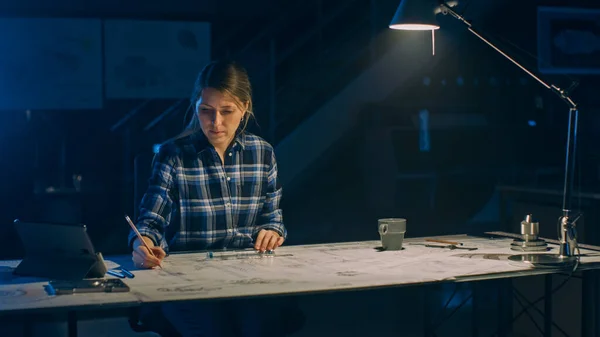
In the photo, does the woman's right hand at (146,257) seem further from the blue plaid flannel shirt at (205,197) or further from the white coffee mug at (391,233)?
the white coffee mug at (391,233)

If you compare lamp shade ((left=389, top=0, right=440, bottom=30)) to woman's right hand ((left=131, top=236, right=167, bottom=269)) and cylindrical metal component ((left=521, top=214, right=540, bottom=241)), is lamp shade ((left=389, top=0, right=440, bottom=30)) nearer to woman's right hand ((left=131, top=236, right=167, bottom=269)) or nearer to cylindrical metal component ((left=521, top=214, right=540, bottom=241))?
cylindrical metal component ((left=521, top=214, right=540, bottom=241))

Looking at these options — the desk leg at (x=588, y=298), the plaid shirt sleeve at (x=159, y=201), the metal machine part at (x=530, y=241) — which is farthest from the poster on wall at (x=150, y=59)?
the desk leg at (x=588, y=298)

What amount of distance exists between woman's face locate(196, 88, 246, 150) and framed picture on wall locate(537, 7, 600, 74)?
5325 mm

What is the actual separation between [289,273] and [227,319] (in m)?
0.23

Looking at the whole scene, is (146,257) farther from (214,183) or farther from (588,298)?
(588,298)

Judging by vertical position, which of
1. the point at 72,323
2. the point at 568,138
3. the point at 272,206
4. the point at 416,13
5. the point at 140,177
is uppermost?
the point at 416,13

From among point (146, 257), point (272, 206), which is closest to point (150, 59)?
point (272, 206)

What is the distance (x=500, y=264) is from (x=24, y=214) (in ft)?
14.2

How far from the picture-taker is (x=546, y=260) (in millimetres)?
2557

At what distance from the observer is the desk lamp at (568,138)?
8.52 ft

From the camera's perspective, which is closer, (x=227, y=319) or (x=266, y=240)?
(x=227, y=319)

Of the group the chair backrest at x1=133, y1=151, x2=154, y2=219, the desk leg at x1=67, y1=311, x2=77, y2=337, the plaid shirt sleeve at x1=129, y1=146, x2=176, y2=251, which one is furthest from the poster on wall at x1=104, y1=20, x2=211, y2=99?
the desk leg at x1=67, y1=311, x2=77, y2=337

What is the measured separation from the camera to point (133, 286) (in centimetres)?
215

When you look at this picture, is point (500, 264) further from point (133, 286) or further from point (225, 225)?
point (133, 286)
